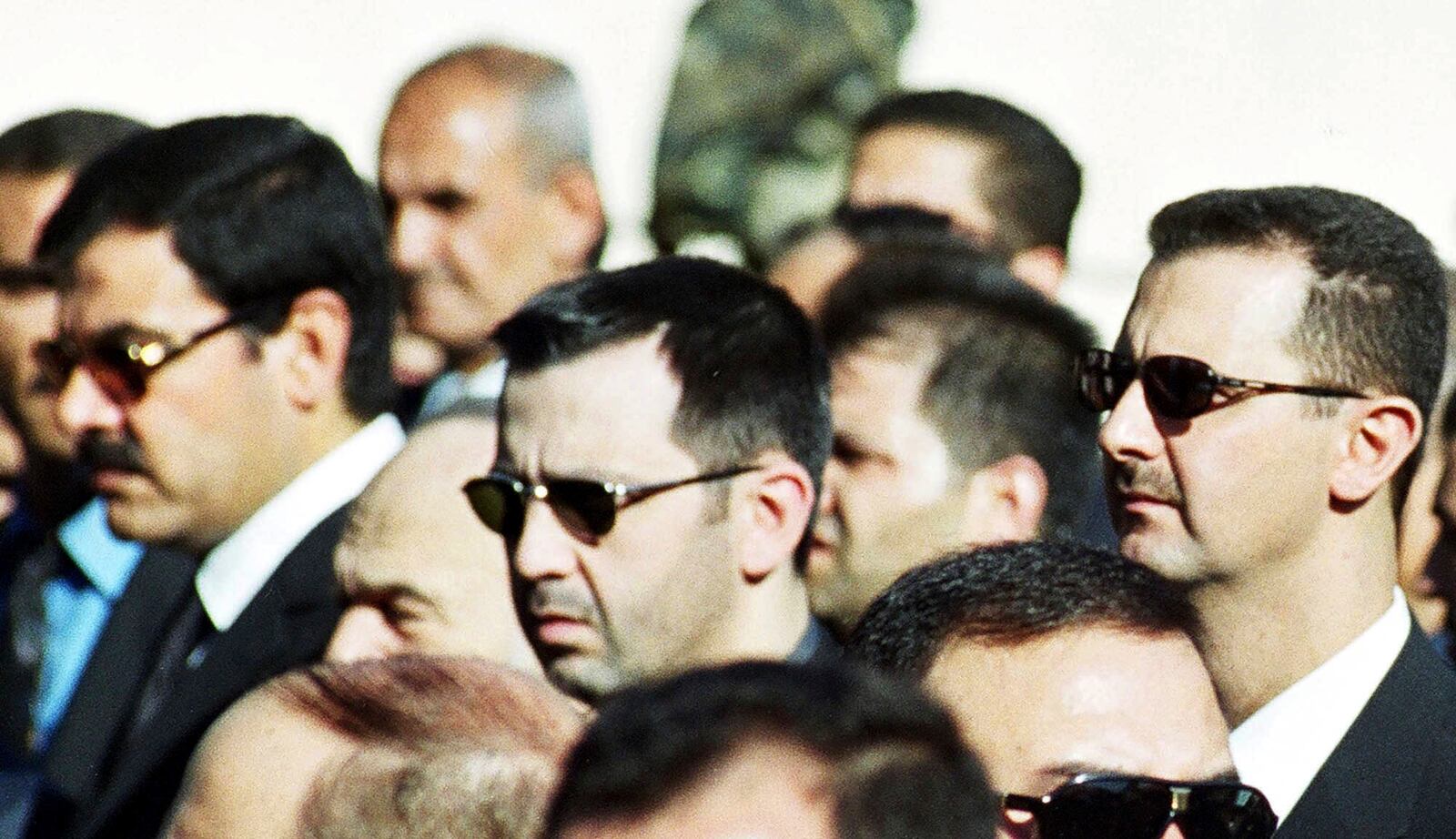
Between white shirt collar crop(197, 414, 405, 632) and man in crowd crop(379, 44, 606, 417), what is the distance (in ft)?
4.06

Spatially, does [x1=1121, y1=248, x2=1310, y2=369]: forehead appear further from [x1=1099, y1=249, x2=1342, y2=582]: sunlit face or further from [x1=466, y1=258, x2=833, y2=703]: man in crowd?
[x1=466, y1=258, x2=833, y2=703]: man in crowd

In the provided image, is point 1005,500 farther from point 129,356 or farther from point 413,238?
point 413,238

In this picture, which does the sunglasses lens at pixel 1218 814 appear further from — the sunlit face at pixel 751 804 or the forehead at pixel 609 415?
the forehead at pixel 609 415

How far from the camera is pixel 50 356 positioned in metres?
5.29

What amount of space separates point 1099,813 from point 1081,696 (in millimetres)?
119

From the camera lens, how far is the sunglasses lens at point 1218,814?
8.81ft

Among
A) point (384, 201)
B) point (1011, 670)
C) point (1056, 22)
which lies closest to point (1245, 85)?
point (1056, 22)

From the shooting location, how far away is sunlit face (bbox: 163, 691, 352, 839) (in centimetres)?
252

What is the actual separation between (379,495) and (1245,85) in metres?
4.78

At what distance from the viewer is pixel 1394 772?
3547 millimetres

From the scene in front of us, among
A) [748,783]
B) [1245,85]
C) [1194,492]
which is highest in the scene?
[748,783]

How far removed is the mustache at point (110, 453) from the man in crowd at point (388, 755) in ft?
8.07

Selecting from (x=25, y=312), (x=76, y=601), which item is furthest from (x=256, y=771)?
(x=25, y=312)

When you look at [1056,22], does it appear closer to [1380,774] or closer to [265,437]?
[265,437]
